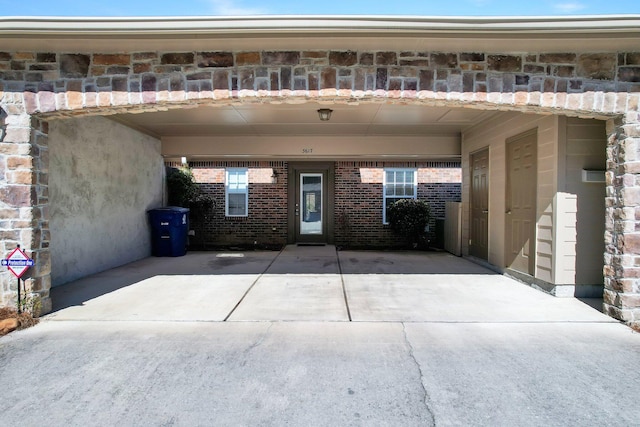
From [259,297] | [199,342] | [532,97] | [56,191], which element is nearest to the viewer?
[199,342]

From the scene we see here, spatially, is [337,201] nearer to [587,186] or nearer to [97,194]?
[97,194]

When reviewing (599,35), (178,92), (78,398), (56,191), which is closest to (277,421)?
(78,398)

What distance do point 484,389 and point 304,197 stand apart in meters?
9.04

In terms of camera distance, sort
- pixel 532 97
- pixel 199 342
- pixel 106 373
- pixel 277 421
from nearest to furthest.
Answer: pixel 277 421 → pixel 106 373 → pixel 199 342 → pixel 532 97

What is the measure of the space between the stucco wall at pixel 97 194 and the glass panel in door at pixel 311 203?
13.4ft

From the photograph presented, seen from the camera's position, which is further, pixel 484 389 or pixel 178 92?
pixel 178 92

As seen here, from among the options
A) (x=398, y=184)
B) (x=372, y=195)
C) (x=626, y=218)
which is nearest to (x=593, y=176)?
(x=626, y=218)

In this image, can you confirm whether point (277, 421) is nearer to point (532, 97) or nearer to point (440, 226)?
point (532, 97)

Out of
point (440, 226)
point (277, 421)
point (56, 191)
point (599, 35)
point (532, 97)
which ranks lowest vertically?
point (277, 421)

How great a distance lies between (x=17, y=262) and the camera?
170 inches

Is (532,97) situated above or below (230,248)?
above

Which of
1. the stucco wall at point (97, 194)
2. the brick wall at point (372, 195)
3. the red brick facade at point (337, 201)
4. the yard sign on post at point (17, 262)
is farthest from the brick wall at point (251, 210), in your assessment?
the yard sign on post at point (17, 262)

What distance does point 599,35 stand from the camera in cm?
407

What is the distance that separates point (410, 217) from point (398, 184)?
3.91 feet
